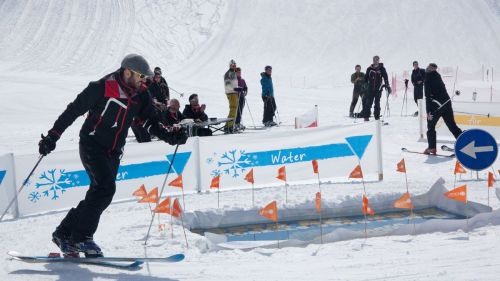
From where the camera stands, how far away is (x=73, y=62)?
109ft

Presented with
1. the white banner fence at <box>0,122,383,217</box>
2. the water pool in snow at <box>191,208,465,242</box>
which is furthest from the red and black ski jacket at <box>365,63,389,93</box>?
the water pool in snow at <box>191,208,465,242</box>

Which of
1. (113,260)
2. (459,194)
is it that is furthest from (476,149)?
(113,260)

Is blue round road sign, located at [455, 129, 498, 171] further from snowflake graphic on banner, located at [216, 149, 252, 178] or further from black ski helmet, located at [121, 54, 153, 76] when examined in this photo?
black ski helmet, located at [121, 54, 153, 76]

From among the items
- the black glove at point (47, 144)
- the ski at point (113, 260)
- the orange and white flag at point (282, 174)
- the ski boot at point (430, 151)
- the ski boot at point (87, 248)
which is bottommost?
the ski at point (113, 260)

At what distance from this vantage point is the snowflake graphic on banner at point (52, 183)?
859cm

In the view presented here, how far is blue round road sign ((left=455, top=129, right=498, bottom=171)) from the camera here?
842 centimetres

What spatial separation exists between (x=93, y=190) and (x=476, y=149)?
16.0 feet

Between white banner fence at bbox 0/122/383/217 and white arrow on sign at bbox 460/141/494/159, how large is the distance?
1.80m

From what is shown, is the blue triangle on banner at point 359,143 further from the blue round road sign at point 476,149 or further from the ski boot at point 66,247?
the ski boot at point 66,247

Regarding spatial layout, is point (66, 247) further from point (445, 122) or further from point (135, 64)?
A: point (445, 122)

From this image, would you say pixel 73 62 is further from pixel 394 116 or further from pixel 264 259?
pixel 264 259

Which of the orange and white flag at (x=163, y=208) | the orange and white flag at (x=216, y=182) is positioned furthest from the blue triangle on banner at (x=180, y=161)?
the orange and white flag at (x=163, y=208)

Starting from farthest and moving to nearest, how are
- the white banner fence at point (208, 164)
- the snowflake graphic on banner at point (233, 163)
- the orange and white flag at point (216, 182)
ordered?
the snowflake graphic on banner at point (233, 163) < the white banner fence at point (208, 164) < the orange and white flag at point (216, 182)

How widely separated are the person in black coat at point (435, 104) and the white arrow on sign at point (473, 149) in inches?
138
